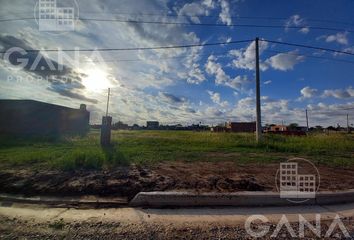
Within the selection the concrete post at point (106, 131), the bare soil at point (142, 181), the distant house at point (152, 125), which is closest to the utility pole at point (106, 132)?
the concrete post at point (106, 131)

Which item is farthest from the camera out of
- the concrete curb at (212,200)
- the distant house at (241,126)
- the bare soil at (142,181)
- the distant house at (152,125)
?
the distant house at (152,125)

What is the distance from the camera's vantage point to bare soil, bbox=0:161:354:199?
16.1 feet

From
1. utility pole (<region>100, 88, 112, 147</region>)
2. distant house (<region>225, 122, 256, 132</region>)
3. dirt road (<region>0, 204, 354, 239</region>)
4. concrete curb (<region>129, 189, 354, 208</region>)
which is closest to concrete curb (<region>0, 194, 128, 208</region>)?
dirt road (<region>0, 204, 354, 239</region>)

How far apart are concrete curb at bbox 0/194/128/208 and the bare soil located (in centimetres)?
21

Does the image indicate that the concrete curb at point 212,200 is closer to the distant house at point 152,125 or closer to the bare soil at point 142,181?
the bare soil at point 142,181

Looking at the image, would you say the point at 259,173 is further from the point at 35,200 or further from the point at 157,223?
the point at 35,200

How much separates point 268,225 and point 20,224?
12.9 ft

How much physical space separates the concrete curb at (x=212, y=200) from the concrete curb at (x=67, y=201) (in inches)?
14.8

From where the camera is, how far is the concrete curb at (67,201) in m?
4.29

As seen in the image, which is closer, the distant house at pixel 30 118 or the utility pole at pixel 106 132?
the utility pole at pixel 106 132

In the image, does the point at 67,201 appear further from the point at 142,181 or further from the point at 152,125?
the point at 152,125

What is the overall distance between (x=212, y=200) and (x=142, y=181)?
183cm

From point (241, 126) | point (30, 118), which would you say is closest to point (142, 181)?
point (30, 118)

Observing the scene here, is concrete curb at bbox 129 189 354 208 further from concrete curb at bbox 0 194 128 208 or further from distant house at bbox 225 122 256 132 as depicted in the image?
distant house at bbox 225 122 256 132
